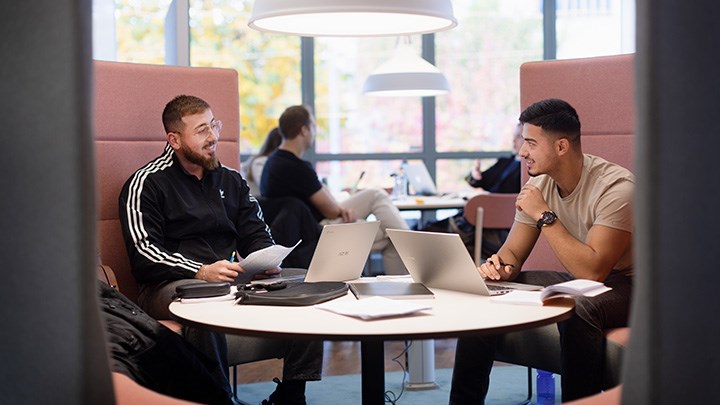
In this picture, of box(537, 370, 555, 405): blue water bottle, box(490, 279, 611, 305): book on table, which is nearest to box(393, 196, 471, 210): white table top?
box(537, 370, 555, 405): blue water bottle

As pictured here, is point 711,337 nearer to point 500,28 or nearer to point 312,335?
point 312,335

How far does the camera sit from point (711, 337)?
4.10 feet

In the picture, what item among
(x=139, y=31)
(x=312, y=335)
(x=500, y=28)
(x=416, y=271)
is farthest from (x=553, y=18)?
(x=312, y=335)

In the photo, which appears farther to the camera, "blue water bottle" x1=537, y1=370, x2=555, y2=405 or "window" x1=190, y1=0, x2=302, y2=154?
"window" x1=190, y1=0, x2=302, y2=154

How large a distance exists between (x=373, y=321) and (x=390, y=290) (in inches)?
17.1

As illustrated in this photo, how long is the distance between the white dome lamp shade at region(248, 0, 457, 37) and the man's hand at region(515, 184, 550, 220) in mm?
694

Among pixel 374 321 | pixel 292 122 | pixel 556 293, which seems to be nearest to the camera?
pixel 374 321

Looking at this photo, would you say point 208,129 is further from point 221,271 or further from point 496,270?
point 496,270

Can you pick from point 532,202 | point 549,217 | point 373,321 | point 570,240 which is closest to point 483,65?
point 532,202

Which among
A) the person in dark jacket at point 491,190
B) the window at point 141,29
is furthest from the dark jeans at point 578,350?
the window at point 141,29

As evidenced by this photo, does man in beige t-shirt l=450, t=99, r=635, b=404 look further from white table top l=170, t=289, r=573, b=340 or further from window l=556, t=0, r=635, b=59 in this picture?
window l=556, t=0, r=635, b=59

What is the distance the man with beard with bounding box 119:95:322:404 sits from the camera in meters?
3.23

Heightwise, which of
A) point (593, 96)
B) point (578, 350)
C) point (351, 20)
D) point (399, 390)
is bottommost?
point (399, 390)

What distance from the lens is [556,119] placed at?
3.14 meters
